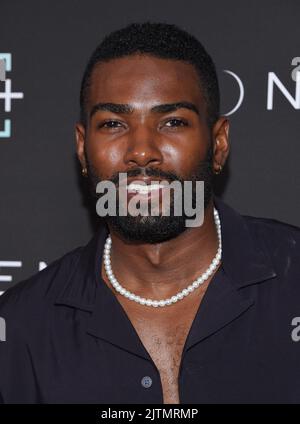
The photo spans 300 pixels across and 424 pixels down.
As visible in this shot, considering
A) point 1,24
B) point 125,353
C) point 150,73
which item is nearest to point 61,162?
point 1,24

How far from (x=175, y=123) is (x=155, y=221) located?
0.68ft

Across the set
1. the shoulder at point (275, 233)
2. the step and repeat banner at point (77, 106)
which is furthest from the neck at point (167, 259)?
the step and repeat banner at point (77, 106)

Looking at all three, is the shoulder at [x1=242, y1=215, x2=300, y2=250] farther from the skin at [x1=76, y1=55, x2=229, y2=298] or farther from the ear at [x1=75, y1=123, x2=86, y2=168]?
the ear at [x1=75, y1=123, x2=86, y2=168]

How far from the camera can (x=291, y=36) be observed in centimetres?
173

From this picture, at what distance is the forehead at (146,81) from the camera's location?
134 cm

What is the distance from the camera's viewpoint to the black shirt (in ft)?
4.39

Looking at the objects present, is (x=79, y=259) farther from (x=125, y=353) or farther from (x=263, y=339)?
(x=263, y=339)

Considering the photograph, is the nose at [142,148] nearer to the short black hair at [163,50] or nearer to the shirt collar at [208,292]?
the short black hair at [163,50]

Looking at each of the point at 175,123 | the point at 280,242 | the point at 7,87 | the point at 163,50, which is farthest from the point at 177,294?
the point at 7,87

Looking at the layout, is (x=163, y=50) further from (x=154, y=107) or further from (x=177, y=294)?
(x=177, y=294)

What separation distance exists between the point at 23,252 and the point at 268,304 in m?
0.76

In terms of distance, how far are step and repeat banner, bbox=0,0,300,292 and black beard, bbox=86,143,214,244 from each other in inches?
15.4

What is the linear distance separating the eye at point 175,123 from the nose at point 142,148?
0.04 m

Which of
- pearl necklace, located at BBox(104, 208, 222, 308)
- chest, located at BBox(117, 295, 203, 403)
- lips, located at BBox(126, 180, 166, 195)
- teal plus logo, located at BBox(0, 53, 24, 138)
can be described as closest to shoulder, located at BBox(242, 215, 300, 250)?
pearl necklace, located at BBox(104, 208, 222, 308)
